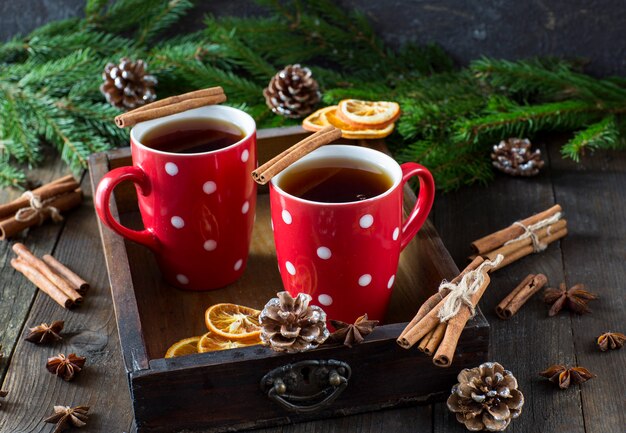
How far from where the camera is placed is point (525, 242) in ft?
3.84

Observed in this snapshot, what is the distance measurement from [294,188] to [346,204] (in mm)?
87

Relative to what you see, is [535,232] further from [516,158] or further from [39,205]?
[39,205]

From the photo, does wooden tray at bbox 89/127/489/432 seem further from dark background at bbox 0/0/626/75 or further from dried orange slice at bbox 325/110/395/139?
dark background at bbox 0/0/626/75

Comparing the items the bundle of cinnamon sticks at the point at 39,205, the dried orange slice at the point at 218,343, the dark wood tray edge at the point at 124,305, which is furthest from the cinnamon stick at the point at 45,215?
the dried orange slice at the point at 218,343

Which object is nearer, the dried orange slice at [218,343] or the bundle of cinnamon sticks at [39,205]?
the dried orange slice at [218,343]

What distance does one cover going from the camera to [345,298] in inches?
35.4

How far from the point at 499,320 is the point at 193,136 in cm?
44

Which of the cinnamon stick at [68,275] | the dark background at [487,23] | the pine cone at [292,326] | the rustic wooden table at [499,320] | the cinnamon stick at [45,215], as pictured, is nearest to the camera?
the pine cone at [292,326]

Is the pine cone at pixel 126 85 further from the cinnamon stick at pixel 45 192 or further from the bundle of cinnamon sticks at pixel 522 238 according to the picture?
the bundle of cinnamon sticks at pixel 522 238

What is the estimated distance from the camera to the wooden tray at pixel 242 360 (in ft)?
2.62

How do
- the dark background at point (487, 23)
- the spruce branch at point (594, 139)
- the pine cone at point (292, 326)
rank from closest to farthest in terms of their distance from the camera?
the pine cone at point (292, 326)
the spruce branch at point (594, 139)
the dark background at point (487, 23)

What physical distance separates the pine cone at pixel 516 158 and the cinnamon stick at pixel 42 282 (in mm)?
706

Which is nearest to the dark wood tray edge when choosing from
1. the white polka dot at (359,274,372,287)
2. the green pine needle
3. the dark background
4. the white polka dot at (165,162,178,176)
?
the white polka dot at (165,162,178,176)

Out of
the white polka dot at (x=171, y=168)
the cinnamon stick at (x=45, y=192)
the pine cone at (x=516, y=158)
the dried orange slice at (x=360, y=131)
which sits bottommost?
the pine cone at (x=516, y=158)
